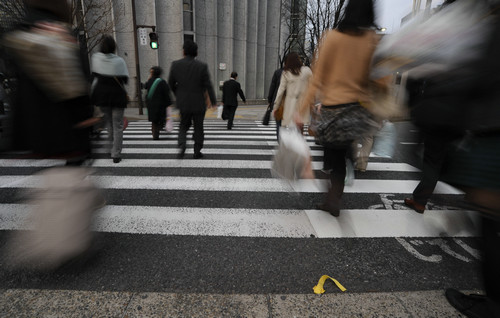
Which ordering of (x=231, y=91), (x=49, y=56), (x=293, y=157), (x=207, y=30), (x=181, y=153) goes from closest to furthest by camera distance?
(x=49, y=56) → (x=293, y=157) → (x=181, y=153) → (x=231, y=91) → (x=207, y=30)

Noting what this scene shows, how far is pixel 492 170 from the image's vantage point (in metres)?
1.26

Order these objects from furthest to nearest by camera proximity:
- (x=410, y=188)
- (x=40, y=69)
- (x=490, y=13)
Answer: (x=410, y=188), (x=40, y=69), (x=490, y=13)

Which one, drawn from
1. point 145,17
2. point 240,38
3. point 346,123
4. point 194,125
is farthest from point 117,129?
point 240,38

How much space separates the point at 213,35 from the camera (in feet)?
65.7

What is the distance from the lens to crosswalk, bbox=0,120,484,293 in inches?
85.0

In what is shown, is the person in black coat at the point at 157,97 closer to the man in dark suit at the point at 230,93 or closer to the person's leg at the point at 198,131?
the person's leg at the point at 198,131

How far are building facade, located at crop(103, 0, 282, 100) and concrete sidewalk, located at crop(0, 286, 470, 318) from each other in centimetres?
1570

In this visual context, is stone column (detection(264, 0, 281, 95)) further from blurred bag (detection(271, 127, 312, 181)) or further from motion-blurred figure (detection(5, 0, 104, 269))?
motion-blurred figure (detection(5, 0, 104, 269))

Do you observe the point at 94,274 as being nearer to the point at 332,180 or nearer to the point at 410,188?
the point at 332,180

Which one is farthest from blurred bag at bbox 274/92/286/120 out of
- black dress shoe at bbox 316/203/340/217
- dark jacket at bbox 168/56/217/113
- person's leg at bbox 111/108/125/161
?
person's leg at bbox 111/108/125/161

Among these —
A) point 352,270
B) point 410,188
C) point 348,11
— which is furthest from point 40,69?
point 410,188

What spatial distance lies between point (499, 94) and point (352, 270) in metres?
1.52

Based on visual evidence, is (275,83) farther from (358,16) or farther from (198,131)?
(358,16)

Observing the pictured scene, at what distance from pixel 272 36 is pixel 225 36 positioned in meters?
5.41
